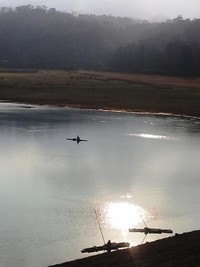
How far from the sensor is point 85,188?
23.0 metres

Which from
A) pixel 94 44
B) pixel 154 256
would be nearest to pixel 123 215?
pixel 154 256

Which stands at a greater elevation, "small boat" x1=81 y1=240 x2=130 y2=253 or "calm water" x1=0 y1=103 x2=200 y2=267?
"small boat" x1=81 y1=240 x2=130 y2=253

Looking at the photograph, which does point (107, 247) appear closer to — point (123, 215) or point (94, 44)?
point (123, 215)

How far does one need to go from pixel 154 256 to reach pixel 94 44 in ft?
423

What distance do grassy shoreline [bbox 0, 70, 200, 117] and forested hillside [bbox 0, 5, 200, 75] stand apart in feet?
30.1

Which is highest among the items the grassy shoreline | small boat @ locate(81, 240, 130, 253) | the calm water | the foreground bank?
the foreground bank

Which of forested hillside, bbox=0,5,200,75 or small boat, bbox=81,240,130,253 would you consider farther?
forested hillside, bbox=0,5,200,75

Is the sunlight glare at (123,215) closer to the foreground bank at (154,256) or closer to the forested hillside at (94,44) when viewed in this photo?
the foreground bank at (154,256)

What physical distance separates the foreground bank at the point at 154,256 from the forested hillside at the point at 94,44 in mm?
87510

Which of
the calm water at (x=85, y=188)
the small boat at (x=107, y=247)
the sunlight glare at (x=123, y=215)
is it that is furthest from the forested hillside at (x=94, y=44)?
the small boat at (x=107, y=247)

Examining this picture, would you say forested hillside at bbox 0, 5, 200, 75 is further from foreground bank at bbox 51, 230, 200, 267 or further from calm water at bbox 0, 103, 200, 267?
foreground bank at bbox 51, 230, 200, 267

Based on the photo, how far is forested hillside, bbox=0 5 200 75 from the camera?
106 m

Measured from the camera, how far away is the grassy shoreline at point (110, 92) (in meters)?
65.3

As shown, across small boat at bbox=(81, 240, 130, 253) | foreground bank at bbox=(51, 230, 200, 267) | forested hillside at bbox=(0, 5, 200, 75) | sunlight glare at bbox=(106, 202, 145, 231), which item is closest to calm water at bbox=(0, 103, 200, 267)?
sunlight glare at bbox=(106, 202, 145, 231)
